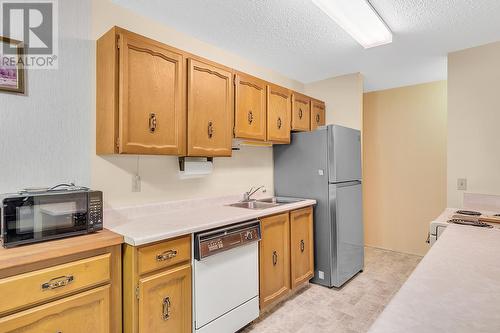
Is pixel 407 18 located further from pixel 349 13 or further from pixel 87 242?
pixel 87 242

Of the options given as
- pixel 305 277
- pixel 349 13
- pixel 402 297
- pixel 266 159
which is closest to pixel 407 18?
pixel 349 13

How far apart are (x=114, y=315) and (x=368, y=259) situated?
3.22 metres

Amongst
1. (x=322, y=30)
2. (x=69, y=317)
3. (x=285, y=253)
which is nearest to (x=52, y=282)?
(x=69, y=317)

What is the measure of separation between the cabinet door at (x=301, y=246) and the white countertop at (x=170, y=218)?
0.59 feet

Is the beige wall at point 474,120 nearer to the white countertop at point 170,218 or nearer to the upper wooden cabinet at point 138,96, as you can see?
the white countertop at point 170,218

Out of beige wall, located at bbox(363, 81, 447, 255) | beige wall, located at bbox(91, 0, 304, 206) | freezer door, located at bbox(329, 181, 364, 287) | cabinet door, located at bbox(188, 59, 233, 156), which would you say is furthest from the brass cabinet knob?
beige wall, located at bbox(363, 81, 447, 255)

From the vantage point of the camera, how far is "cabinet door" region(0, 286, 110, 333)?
118 centimetres

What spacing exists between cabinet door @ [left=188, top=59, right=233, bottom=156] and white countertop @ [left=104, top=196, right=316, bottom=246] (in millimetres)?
488

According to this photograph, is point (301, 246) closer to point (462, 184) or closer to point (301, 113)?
point (301, 113)

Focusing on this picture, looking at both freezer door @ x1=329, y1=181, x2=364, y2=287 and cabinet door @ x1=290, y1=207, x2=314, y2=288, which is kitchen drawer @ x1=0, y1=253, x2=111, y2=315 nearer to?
cabinet door @ x1=290, y1=207, x2=314, y2=288

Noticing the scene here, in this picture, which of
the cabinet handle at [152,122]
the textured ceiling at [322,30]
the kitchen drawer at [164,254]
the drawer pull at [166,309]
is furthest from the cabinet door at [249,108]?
the drawer pull at [166,309]

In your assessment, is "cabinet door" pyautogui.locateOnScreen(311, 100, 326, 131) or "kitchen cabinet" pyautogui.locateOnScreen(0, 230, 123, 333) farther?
"cabinet door" pyautogui.locateOnScreen(311, 100, 326, 131)

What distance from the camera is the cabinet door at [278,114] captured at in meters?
2.81

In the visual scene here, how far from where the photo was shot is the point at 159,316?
158 cm
